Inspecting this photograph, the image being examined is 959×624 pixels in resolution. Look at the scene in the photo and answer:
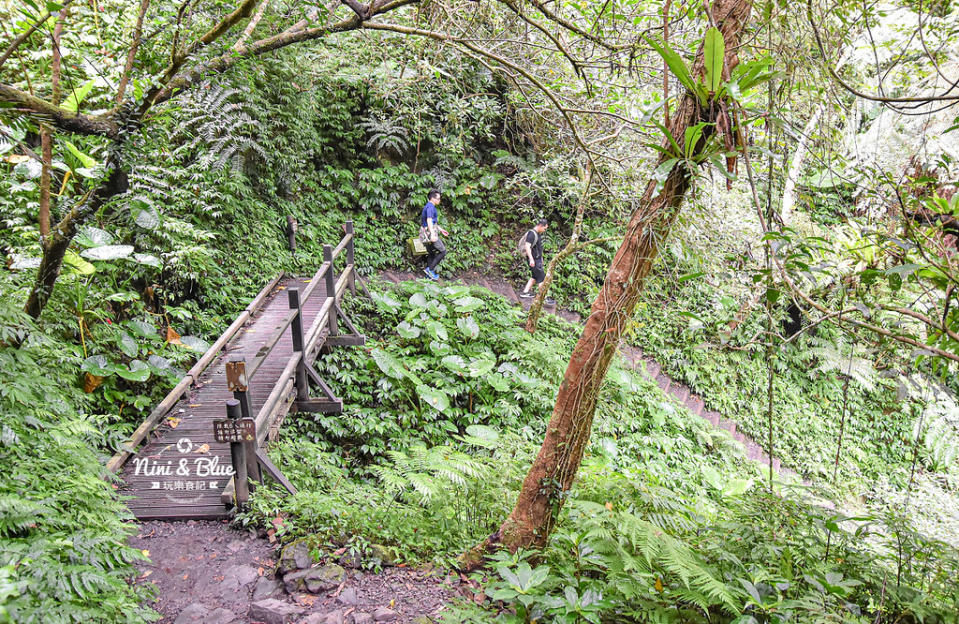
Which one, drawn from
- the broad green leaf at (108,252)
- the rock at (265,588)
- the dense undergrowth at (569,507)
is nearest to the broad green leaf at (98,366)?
the broad green leaf at (108,252)

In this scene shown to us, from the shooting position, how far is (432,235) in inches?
401

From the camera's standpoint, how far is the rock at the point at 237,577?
3705 mm

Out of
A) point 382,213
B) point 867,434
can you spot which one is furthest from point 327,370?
point 867,434

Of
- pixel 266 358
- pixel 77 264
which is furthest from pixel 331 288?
A: pixel 77 264

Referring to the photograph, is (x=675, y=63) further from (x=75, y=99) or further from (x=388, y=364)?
(x=388, y=364)

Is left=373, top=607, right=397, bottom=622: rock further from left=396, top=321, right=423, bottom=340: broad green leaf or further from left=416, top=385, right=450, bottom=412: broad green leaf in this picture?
left=396, top=321, right=423, bottom=340: broad green leaf

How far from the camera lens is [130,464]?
4.88 meters

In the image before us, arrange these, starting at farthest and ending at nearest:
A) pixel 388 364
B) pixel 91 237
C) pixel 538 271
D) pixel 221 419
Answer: pixel 538 271 → pixel 388 364 → pixel 91 237 → pixel 221 419

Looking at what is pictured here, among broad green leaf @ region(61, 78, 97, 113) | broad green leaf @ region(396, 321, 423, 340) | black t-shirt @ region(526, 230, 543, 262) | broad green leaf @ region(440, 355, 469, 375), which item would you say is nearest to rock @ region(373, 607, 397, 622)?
broad green leaf @ region(61, 78, 97, 113)

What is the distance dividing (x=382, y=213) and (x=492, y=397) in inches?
233

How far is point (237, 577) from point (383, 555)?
1145 millimetres

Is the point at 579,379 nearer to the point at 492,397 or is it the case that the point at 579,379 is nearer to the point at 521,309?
the point at 492,397

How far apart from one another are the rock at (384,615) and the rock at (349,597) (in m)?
0.21

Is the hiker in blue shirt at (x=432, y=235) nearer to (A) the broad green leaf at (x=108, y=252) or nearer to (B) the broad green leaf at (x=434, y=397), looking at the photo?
(B) the broad green leaf at (x=434, y=397)
